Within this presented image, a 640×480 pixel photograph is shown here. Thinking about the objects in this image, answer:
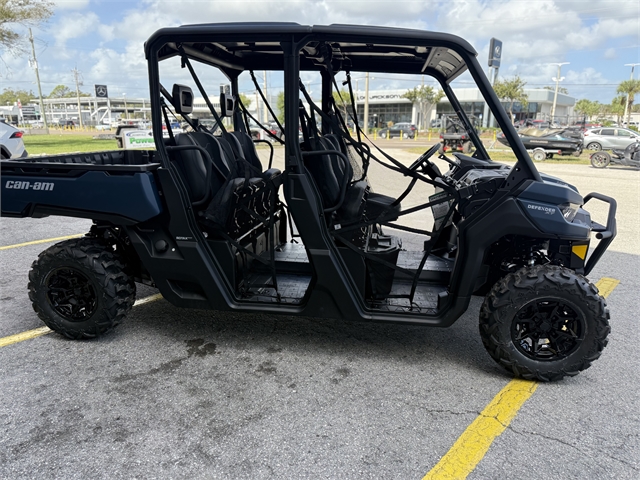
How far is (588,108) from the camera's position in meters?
79.2

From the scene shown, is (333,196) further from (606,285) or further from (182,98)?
(606,285)

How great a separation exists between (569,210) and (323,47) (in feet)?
6.62

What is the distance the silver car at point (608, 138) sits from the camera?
20261mm

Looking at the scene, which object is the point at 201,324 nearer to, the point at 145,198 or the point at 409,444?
the point at 145,198

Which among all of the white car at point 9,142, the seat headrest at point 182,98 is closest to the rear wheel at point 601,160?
the seat headrest at point 182,98

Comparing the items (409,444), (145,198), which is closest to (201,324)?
(145,198)

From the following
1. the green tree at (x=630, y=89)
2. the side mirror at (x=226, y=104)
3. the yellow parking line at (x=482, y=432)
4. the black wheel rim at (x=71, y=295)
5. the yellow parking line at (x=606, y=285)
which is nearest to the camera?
the yellow parking line at (x=482, y=432)

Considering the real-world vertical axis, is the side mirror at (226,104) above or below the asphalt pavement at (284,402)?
above

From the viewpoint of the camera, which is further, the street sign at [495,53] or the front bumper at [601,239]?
the street sign at [495,53]

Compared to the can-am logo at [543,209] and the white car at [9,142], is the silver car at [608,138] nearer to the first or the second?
the can-am logo at [543,209]

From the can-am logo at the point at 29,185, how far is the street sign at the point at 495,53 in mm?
10701

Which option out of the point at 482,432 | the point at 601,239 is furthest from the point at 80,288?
the point at 601,239

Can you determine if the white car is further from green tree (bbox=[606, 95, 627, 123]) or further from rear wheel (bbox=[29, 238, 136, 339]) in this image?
green tree (bbox=[606, 95, 627, 123])

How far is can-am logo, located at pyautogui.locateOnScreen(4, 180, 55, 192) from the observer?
341 cm
